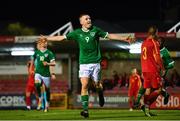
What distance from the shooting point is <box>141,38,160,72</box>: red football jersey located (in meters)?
15.1

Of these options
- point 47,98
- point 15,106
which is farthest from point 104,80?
point 47,98

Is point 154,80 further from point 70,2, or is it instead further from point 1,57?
point 70,2

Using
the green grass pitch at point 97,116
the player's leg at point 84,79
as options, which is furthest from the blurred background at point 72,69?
the player's leg at point 84,79

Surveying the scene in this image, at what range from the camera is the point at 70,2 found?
2559 inches

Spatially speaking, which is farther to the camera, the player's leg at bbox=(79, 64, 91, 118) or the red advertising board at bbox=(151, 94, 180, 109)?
the red advertising board at bbox=(151, 94, 180, 109)

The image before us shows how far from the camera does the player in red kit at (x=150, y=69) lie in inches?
594

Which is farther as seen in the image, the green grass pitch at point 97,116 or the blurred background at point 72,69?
the blurred background at point 72,69

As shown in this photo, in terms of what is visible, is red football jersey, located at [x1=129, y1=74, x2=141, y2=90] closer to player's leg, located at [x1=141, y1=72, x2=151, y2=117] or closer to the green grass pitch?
the green grass pitch

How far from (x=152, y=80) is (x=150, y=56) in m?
0.62

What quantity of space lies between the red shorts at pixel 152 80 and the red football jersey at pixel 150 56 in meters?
0.11

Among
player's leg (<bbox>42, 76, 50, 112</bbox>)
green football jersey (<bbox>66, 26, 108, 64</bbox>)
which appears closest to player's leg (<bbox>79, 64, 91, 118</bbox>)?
green football jersey (<bbox>66, 26, 108, 64</bbox>)

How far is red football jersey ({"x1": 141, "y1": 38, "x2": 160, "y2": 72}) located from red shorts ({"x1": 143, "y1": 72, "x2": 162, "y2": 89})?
11 cm

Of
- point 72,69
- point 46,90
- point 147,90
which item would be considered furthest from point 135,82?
point 147,90

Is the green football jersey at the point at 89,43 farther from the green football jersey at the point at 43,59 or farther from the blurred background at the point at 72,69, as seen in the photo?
the blurred background at the point at 72,69
